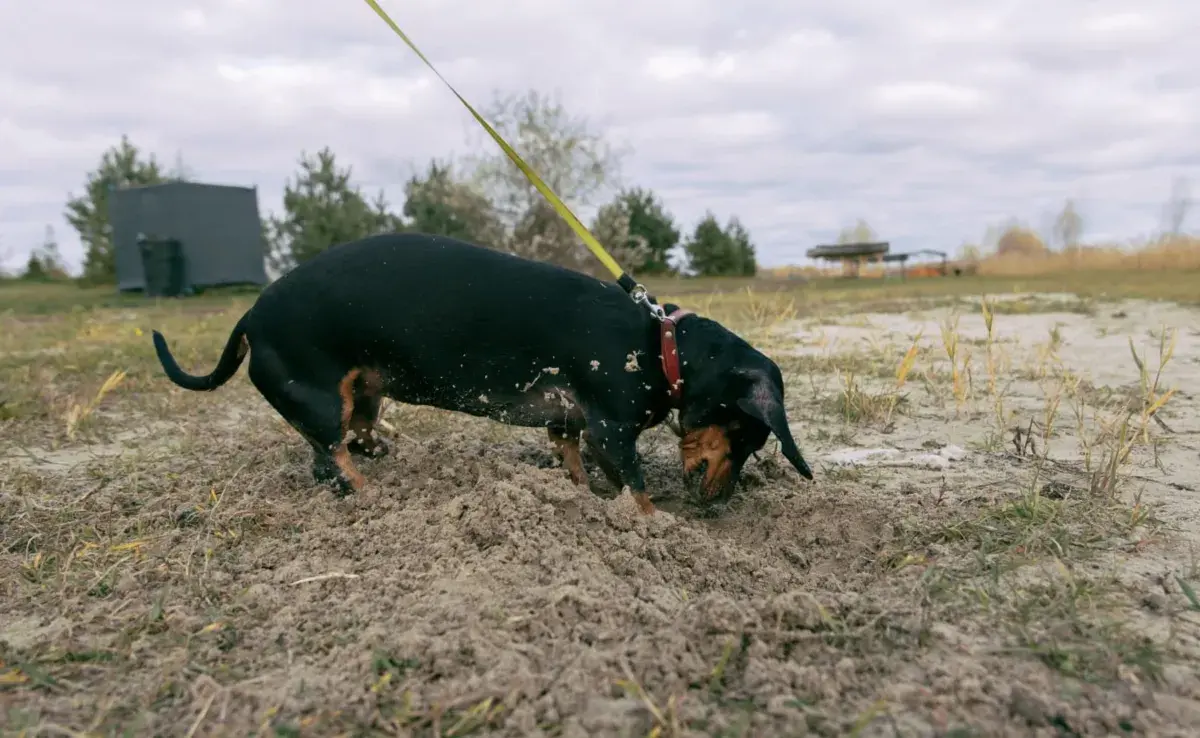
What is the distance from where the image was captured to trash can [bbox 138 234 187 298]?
19.4 meters

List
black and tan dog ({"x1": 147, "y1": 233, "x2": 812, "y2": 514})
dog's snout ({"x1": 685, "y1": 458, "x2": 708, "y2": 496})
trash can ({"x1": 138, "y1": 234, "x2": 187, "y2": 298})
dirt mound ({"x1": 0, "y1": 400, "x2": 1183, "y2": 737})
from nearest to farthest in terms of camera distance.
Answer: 1. dirt mound ({"x1": 0, "y1": 400, "x2": 1183, "y2": 737})
2. black and tan dog ({"x1": 147, "y1": 233, "x2": 812, "y2": 514})
3. dog's snout ({"x1": 685, "y1": 458, "x2": 708, "y2": 496})
4. trash can ({"x1": 138, "y1": 234, "x2": 187, "y2": 298})

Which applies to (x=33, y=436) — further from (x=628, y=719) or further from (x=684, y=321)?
(x=628, y=719)

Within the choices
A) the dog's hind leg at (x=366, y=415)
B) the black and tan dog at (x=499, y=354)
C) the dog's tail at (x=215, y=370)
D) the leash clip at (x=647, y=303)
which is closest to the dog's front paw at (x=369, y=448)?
the dog's hind leg at (x=366, y=415)

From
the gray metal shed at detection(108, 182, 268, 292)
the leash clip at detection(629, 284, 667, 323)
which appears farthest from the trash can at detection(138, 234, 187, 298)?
the leash clip at detection(629, 284, 667, 323)

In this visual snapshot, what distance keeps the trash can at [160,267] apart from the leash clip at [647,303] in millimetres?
19834

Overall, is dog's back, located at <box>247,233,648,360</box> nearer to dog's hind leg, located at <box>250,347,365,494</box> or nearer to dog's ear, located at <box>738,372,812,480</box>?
dog's hind leg, located at <box>250,347,365,494</box>

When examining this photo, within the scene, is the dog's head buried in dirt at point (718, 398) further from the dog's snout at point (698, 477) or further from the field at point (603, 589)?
the field at point (603, 589)

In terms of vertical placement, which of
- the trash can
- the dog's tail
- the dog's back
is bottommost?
the dog's tail

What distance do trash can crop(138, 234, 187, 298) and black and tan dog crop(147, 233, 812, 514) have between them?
761 inches

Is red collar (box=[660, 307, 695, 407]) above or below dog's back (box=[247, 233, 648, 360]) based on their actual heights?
below

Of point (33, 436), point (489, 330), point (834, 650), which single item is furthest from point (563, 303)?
point (33, 436)

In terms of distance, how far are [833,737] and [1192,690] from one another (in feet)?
2.32

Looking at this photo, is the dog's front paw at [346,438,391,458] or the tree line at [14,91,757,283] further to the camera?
the tree line at [14,91,757,283]

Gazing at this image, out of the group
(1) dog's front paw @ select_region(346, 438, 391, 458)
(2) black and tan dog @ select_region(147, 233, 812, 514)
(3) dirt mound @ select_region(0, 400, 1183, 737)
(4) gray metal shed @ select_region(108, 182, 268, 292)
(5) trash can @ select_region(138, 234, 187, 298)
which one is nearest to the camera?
Answer: (3) dirt mound @ select_region(0, 400, 1183, 737)
